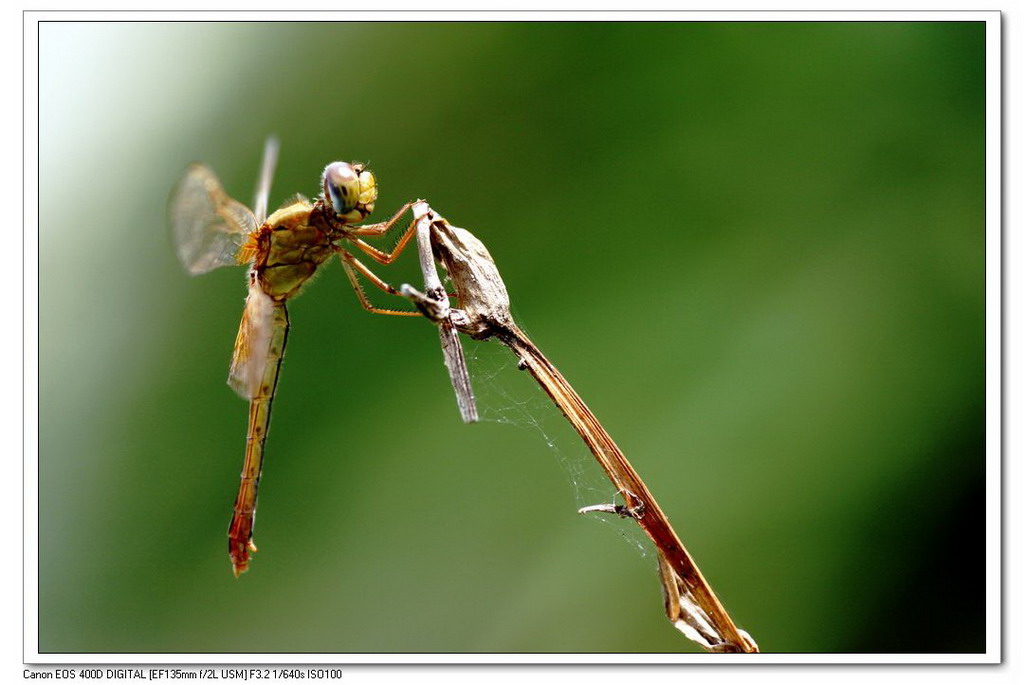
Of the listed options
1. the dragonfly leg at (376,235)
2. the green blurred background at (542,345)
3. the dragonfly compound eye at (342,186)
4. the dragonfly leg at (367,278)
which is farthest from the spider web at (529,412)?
the dragonfly compound eye at (342,186)

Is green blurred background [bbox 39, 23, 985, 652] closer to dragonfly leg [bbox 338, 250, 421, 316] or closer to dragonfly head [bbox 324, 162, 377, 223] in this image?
dragonfly leg [bbox 338, 250, 421, 316]

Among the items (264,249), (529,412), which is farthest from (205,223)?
(529,412)

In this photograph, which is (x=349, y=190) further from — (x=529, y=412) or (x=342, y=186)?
(x=529, y=412)

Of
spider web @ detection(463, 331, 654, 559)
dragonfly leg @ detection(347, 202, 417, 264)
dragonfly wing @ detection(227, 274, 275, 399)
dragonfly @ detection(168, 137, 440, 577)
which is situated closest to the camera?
dragonfly leg @ detection(347, 202, 417, 264)

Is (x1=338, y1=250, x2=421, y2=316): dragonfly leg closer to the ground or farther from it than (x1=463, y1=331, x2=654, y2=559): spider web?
farther from it

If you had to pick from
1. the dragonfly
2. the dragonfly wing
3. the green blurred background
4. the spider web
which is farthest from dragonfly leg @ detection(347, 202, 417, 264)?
the green blurred background

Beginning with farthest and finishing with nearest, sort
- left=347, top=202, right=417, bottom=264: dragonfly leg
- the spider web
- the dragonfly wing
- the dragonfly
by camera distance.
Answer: the spider web < the dragonfly wing < the dragonfly < left=347, top=202, right=417, bottom=264: dragonfly leg

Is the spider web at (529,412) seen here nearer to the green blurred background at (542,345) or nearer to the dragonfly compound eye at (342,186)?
the green blurred background at (542,345)
